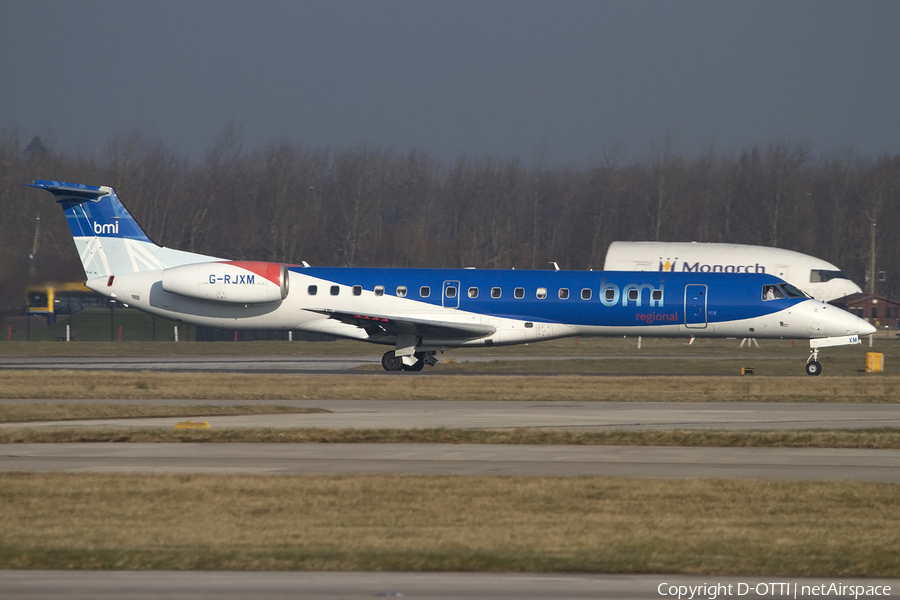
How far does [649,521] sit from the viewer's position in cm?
1027

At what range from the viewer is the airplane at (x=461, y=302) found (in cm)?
3048

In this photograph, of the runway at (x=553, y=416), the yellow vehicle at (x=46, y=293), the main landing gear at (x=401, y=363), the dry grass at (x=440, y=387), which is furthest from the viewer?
the yellow vehicle at (x=46, y=293)

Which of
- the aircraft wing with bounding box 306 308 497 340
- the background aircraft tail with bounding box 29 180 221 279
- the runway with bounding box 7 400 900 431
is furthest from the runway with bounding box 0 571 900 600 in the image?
the background aircraft tail with bounding box 29 180 221 279

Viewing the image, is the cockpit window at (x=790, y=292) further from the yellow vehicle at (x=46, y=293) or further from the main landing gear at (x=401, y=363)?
the yellow vehicle at (x=46, y=293)

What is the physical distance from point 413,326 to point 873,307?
164 feet

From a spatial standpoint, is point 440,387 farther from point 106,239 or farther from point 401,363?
point 106,239

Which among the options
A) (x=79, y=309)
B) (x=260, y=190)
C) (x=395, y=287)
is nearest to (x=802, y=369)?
(x=395, y=287)

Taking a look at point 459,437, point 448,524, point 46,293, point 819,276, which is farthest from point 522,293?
point 819,276

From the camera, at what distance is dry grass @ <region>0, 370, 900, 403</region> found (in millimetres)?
23062

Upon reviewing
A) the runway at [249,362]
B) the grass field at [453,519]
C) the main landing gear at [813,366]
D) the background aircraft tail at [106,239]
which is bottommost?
the grass field at [453,519]

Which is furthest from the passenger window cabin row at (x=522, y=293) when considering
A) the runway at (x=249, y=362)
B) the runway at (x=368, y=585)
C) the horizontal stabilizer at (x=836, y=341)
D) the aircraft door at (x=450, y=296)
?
the runway at (x=368, y=585)

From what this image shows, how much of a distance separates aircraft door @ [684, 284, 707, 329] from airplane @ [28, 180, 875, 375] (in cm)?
3

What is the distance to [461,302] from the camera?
100 ft

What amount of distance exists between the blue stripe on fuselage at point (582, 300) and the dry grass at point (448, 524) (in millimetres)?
18169
